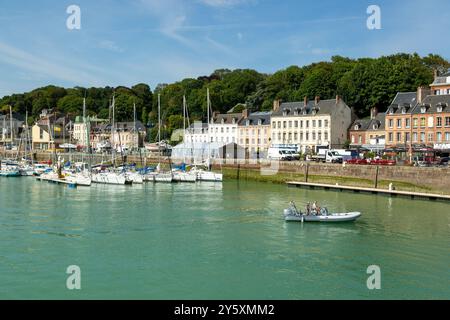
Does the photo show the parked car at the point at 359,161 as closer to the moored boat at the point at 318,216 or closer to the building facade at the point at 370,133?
the building facade at the point at 370,133

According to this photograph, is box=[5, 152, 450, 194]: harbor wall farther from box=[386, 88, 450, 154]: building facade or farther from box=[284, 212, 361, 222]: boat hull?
box=[284, 212, 361, 222]: boat hull

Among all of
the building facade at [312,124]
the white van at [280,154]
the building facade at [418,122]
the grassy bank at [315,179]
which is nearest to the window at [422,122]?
the building facade at [418,122]

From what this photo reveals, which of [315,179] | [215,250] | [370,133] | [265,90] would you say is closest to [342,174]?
[315,179]

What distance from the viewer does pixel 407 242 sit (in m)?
26.1

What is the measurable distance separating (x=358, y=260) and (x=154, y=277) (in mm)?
9121

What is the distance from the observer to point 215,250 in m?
24.3

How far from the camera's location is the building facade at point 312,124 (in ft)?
230

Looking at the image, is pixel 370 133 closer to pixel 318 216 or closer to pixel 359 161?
pixel 359 161

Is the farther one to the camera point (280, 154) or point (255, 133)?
point (255, 133)

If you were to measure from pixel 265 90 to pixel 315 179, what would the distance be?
46417 mm
